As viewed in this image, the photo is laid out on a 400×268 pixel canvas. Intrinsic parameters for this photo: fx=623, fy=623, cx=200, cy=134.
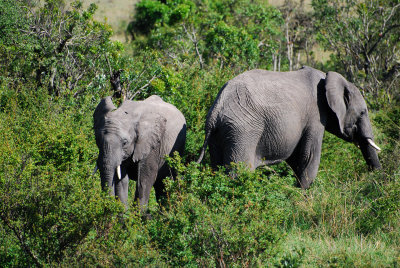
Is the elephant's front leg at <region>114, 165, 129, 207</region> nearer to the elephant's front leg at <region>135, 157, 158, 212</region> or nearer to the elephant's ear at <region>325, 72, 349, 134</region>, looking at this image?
the elephant's front leg at <region>135, 157, 158, 212</region>

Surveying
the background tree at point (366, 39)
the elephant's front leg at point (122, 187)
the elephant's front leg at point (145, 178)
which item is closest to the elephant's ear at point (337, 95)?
the elephant's front leg at point (145, 178)

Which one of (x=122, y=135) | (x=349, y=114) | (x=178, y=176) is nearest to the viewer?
(x=178, y=176)

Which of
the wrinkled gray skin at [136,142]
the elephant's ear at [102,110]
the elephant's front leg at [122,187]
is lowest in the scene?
the elephant's front leg at [122,187]

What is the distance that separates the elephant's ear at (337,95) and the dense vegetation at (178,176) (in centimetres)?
82

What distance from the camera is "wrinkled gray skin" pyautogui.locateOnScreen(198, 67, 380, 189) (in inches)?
306

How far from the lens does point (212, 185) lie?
6430 mm

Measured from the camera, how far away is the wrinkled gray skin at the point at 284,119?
7.78 metres

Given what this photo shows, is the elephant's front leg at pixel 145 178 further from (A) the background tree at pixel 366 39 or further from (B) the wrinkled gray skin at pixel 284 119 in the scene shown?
(A) the background tree at pixel 366 39

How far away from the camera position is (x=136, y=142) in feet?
26.3

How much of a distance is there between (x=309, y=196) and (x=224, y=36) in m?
7.77

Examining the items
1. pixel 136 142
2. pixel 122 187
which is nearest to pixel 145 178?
pixel 122 187

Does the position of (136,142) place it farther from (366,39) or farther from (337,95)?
(366,39)

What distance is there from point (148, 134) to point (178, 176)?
1.94m

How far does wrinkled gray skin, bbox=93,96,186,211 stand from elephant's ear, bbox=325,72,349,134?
82.0 inches
